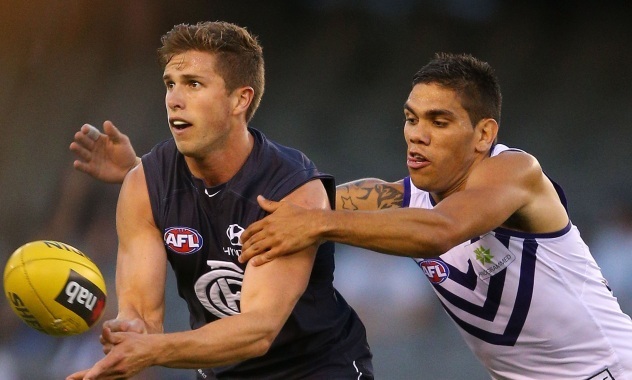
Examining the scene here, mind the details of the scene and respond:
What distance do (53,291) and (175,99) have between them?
38.2 inches

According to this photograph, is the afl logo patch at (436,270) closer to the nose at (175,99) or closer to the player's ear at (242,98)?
the player's ear at (242,98)

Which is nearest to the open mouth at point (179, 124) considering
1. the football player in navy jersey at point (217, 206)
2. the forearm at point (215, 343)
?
the football player in navy jersey at point (217, 206)

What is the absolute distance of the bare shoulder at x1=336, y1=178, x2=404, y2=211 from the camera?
16.8 ft

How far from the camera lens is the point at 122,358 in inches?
133

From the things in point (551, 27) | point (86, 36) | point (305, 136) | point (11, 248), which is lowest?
point (11, 248)

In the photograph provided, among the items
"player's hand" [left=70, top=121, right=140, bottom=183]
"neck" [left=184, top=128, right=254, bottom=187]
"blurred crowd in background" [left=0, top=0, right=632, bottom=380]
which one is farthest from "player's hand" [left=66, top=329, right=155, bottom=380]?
"blurred crowd in background" [left=0, top=0, right=632, bottom=380]

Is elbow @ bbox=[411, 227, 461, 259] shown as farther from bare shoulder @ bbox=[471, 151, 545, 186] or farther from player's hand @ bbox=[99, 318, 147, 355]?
player's hand @ bbox=[99, 318, 147, 355]

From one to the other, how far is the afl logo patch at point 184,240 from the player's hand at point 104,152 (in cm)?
110

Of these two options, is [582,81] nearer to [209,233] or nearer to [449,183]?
[449,183]

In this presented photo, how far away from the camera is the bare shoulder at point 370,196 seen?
5.12 metres

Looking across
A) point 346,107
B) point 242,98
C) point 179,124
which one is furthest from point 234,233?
point 346,107

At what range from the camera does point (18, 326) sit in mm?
7453

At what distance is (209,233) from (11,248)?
3.90 m

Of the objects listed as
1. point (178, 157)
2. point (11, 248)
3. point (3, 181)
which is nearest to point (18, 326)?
point (11, 248)
